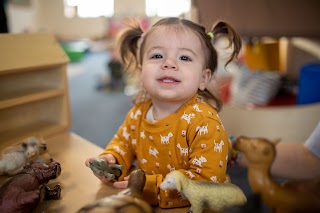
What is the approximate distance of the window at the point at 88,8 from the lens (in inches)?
154

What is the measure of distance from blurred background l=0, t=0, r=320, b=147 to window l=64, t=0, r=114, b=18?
25 centimetres

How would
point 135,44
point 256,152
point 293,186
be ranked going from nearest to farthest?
1. point 293,186
2. point 256,152
3. point 135,44

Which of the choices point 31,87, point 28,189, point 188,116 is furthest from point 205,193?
point 31,87

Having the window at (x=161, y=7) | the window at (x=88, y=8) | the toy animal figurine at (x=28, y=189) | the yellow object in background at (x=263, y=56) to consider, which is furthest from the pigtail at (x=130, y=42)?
the window at (x=88, y=8)

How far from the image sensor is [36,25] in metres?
3.68

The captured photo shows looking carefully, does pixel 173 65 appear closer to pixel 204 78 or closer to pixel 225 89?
pixel 204 78

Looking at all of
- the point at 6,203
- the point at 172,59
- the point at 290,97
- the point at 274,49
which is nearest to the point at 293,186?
the point at 172,59

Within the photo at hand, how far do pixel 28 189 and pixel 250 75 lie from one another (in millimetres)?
1463

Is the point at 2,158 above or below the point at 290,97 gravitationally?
above

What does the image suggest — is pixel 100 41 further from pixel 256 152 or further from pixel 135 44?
pixel 256 152

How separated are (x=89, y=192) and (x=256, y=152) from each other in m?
0.34

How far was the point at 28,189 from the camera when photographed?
0.53 meters

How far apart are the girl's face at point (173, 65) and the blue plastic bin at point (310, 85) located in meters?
0.73

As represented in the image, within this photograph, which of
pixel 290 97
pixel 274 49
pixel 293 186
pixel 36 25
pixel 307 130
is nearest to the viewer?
pixel 293 186
